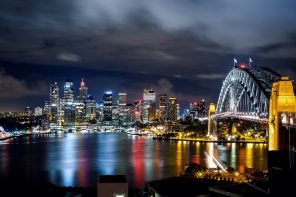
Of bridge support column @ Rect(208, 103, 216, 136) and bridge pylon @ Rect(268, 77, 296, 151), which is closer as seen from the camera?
bridge pylon @ Rect(268, 77, 296, 151)

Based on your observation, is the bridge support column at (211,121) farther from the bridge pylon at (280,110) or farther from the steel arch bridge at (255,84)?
the bridge pylon at (280,110)

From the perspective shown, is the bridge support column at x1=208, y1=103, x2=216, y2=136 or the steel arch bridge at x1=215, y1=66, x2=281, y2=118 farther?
the bridge support column at x1=208, y1=103, x2=216, y2=136

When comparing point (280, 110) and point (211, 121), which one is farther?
point (211, 121)

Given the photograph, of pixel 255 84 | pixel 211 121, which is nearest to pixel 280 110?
pixel 255 84

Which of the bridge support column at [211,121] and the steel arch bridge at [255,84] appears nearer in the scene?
the steel arch bridge at [255,84]

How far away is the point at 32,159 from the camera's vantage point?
117ft

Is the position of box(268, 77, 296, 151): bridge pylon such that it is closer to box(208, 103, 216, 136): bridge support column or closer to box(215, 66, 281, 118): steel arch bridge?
box(215, 66, 281, 118): steel arch bridge

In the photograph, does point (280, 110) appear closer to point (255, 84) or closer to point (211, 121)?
point (255, 84)

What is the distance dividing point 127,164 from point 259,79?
1290cm

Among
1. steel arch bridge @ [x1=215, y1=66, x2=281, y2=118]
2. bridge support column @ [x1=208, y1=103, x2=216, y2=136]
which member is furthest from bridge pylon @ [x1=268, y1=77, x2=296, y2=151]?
bridge support column @ [x1=208, y1=103, x2=216, y2=136]

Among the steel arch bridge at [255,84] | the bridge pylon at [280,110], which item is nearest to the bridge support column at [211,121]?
the steel arch bridge at [255,84]

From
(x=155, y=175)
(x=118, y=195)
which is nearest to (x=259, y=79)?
(x=155, y=175)

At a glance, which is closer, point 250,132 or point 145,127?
point 250,132

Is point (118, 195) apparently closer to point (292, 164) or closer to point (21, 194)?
point (292, 164)
